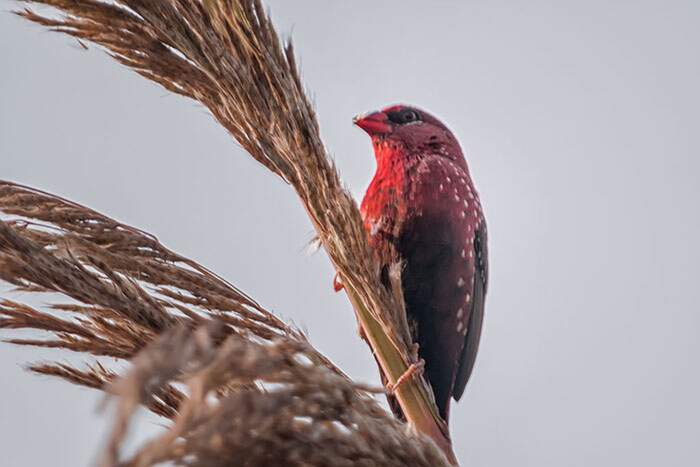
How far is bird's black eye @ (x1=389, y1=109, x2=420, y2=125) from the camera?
2896mm

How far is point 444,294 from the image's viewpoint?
255cm

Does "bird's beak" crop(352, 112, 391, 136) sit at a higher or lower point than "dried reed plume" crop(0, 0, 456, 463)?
higher

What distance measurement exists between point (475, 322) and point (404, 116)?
2.44ft

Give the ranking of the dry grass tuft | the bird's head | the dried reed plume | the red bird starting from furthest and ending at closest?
the bird's head, the red bird, the dried reed plume, the dry grass tuft

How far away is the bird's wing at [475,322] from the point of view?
112 inches

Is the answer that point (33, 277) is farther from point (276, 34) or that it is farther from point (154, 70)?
point (276, 34)

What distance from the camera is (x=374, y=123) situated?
2.91 meters

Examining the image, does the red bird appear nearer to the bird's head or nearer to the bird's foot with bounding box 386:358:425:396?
the bird's head

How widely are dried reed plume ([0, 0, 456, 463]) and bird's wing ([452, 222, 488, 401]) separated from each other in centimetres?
112

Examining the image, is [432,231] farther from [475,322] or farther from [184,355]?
[184,355]

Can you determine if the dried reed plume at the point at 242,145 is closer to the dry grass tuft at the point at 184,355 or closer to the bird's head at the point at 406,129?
the dry grass tuft at the point at 184,355

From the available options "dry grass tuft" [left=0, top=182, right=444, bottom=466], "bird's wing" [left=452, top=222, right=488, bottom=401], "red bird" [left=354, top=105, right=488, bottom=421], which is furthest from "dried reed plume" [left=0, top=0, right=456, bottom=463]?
"bird's wing" [left=452, top=222, right=488, bottom=401]

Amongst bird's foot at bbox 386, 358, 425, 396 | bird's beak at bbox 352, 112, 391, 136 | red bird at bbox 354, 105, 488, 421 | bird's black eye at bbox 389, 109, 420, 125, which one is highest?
bird's black eye at bbox 389, 109, 420, 125

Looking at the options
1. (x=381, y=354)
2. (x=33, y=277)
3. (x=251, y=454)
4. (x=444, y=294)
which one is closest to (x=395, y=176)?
(x=444, y=294)
